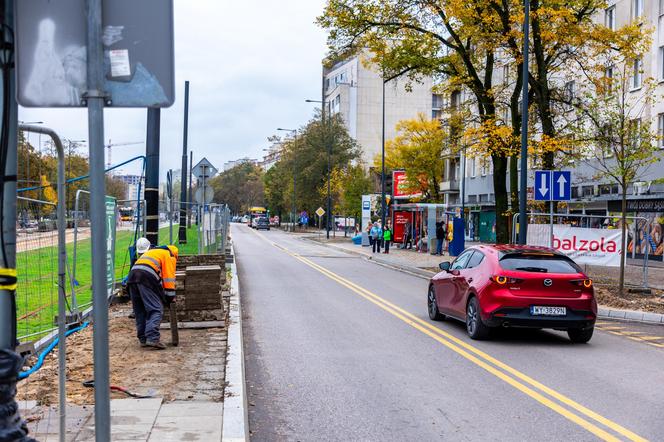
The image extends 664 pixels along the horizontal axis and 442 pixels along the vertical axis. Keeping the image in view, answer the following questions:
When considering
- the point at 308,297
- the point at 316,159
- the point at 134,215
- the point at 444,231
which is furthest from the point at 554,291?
the point at 316,159

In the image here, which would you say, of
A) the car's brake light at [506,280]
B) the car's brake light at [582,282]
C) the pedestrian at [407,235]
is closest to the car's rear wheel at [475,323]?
the car's brake light at [506,280]

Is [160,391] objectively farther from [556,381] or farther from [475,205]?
[475,205]

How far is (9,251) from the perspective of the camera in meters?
2.79

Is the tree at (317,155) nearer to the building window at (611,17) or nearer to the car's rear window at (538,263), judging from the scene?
the building window at (611,17)

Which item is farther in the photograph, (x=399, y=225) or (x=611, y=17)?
(x=399, y=225)

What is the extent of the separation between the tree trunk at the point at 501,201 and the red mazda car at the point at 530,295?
14.1 meters

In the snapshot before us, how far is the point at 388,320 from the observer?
44.3 ft

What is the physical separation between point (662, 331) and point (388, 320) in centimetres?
485

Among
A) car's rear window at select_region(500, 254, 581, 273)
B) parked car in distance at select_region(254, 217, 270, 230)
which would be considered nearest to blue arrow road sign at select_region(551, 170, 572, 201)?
car's rear window at select_region(500, 254, 581, 273)

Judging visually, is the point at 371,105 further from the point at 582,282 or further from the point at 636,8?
the point at 582,282

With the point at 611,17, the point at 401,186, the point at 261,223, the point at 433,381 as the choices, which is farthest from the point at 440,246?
the point at 261,223

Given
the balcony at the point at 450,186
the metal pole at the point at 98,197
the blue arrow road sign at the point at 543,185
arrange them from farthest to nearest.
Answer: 1. the balcony at the point at 450,186
2. the blue arrow road sign at the point at 543,185
3. the metal pole at the point at 98,197

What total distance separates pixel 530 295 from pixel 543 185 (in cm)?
850

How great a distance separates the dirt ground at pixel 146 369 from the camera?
6.95 metres
